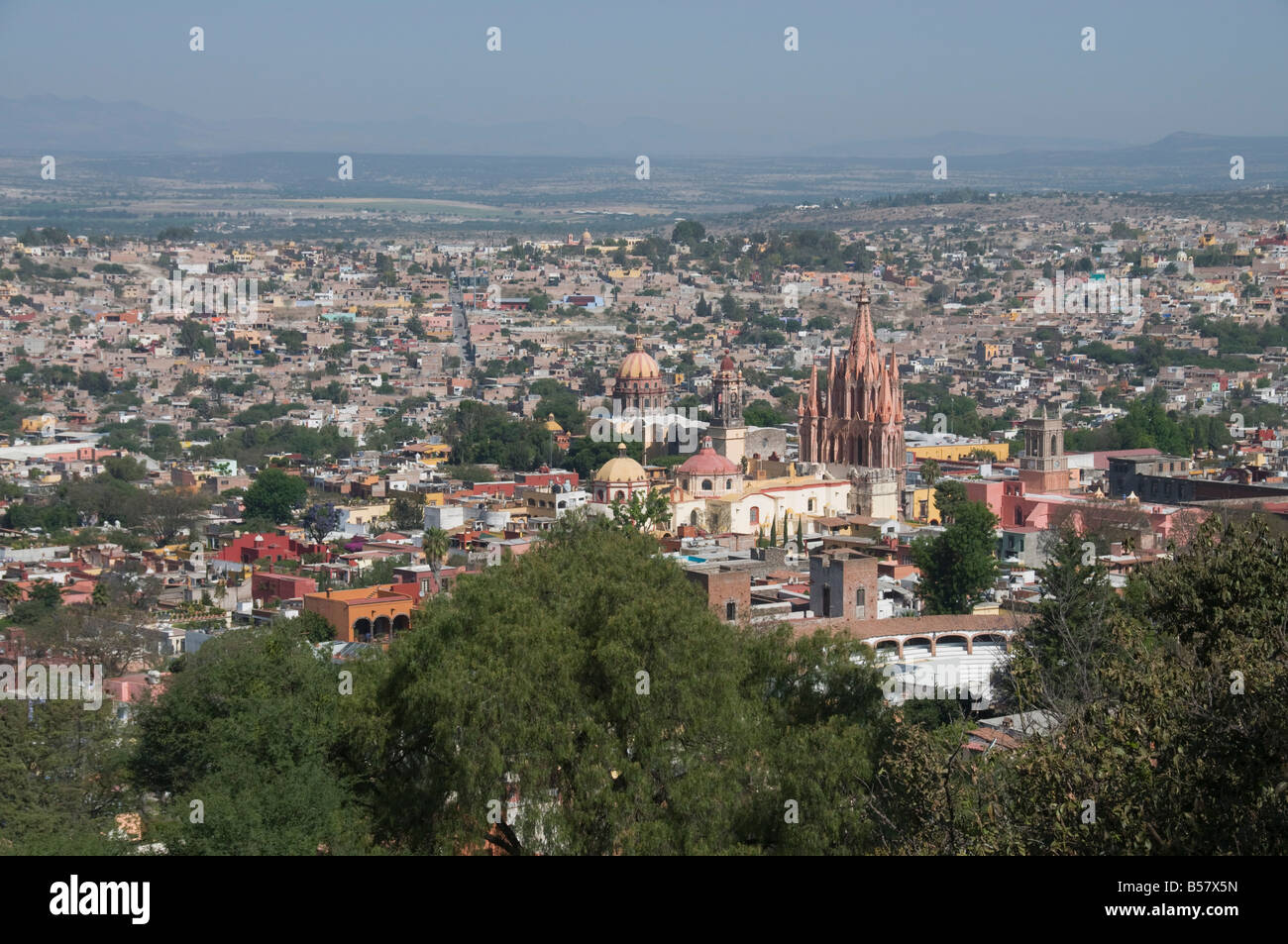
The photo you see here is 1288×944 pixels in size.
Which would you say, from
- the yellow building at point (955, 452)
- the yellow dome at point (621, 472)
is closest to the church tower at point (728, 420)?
the yellow dome at point (621, 472)

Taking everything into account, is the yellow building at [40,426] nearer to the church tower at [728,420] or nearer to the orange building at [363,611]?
the church tower at [728,420]

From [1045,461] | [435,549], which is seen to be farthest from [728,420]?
[435,549]

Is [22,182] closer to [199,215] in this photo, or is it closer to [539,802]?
[199,215]

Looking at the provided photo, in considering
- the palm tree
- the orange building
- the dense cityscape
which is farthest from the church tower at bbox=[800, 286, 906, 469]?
the orange building

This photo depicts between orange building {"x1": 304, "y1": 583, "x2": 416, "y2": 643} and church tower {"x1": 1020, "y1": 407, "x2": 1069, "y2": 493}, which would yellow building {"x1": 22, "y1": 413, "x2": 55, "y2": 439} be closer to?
church tower {"x1": 1020, "y1": 407, "x2": 1069, "y2": 493}

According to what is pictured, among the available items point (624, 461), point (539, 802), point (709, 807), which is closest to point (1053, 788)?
point (709, 807)

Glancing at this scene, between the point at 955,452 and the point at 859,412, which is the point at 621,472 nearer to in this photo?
the point at 859,412
